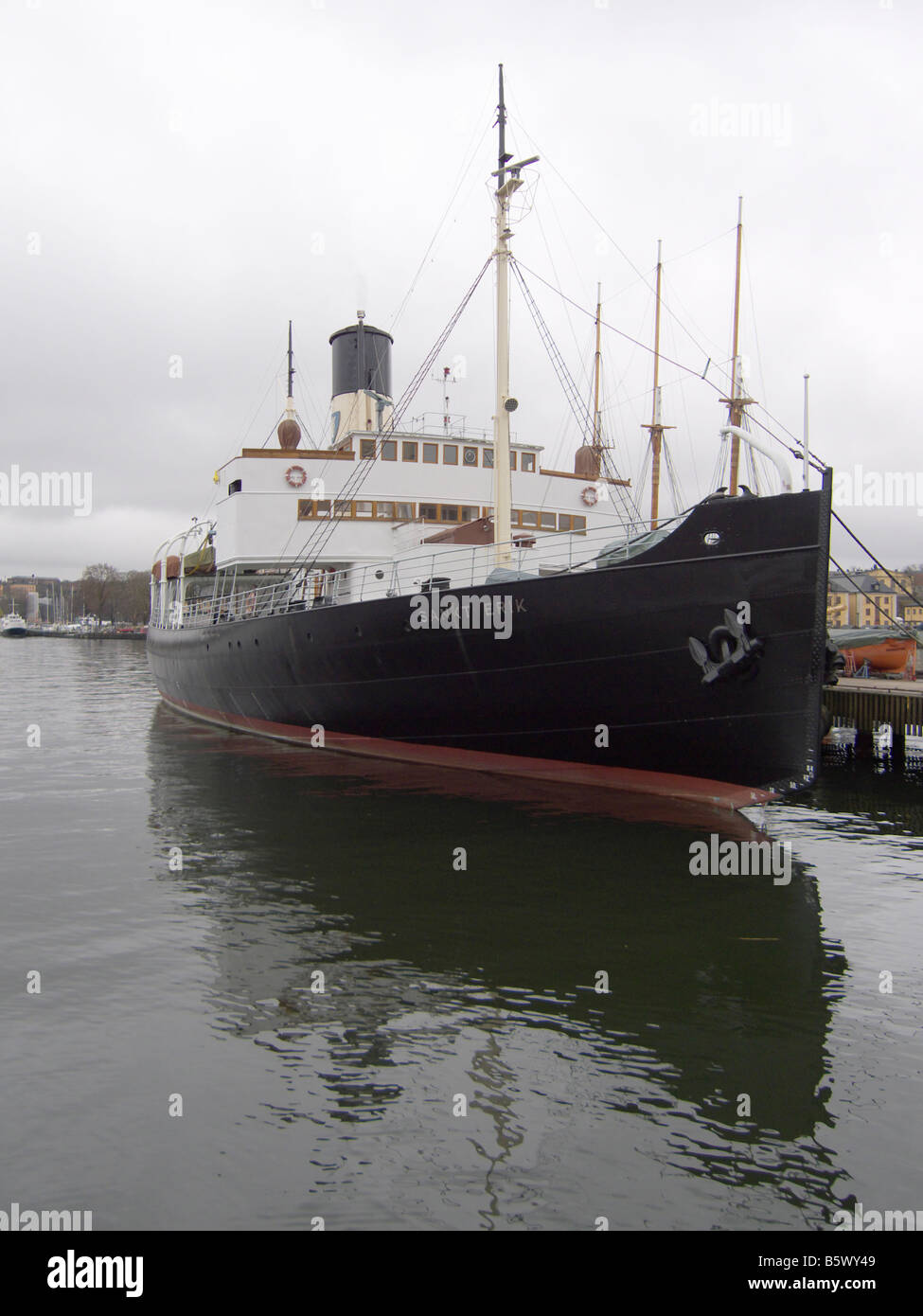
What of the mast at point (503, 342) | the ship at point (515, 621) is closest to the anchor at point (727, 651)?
the ship at point (515, 621)

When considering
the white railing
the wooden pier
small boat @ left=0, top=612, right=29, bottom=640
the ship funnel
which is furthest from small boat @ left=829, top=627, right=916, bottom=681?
small boat @ left=0, top=612, right=29, bottom=640

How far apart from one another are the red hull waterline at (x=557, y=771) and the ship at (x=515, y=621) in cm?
3

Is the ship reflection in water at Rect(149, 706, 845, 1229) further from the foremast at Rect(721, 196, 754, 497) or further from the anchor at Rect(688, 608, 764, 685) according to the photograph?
the foremast at Rect(721, 196, 754, 497)

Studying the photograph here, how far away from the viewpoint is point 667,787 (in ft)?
38.4

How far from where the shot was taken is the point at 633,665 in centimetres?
1126

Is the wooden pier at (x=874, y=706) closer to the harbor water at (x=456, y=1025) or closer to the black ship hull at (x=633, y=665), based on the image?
the harbor water at (x=456, y=1025)

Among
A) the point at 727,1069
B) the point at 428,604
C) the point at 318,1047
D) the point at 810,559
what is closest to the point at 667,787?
the point at 810,559

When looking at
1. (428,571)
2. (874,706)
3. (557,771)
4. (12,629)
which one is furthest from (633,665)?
(12,629)

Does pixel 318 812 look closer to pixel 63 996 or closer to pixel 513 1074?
pixel 63 996

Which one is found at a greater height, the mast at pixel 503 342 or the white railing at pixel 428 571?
the mast at pixel 503 342

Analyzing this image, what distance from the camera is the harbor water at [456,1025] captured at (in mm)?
4137

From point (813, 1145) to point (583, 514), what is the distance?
58.6 feet

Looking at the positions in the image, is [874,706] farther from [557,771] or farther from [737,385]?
[737,385]

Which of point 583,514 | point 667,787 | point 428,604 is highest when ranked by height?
point 583,514
